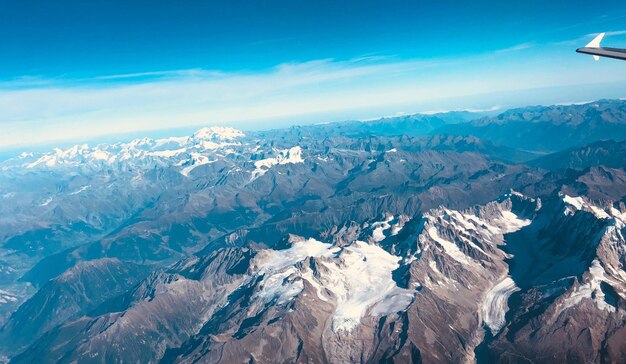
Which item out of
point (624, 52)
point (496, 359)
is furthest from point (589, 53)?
point (496, 359)

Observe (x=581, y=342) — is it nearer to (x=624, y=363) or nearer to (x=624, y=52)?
(x=624, y=363)

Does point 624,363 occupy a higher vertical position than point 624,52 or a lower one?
lower

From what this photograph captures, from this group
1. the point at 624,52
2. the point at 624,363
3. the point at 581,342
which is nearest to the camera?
the point at 624,52

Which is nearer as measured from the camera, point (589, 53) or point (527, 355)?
point (589, 53)

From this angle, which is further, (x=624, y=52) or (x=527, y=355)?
(x=527, y=355)

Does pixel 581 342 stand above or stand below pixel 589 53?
below

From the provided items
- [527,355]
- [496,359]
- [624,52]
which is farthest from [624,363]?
[624,52]

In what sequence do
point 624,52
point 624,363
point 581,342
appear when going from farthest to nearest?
1. point 581,342
2. point 624,363
3. point 624,52

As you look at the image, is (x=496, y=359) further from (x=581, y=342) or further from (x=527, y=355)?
(x=581, y=342)
